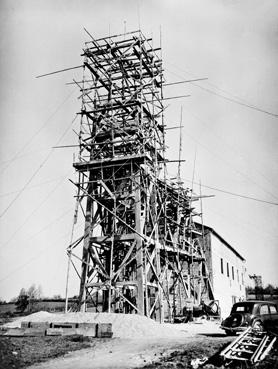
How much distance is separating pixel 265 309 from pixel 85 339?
6.98 m

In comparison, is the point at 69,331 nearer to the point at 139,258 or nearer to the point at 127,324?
the point at 127,324

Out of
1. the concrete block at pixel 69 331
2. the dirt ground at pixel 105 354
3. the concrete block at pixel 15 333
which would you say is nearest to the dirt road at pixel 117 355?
the dirt ground at pixel 105 354

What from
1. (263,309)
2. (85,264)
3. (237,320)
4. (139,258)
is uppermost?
(139,258)

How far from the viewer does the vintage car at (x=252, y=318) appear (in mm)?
14109

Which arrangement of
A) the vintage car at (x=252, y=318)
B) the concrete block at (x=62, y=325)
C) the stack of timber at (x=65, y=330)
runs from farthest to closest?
the concrete block at (x=62, y=325) → the stack of timber at (x=65, y=330) → the vintage car at (x=252, y=318)

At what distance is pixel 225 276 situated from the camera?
36688 millimetres

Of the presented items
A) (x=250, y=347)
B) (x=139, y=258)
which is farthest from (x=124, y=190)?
(x=250, y=347)

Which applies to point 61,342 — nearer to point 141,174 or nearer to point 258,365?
point 258,365

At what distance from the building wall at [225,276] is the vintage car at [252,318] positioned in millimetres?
17492

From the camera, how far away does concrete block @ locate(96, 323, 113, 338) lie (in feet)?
48.9

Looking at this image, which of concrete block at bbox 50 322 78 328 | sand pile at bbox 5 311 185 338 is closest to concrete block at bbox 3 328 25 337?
concrete block at bbox 50 322 78 328

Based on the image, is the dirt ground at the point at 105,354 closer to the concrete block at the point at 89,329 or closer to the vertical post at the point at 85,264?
the concrete block at the point at 89,329

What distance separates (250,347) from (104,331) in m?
6.47

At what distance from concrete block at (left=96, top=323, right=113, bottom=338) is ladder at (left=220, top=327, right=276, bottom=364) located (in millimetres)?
5863
